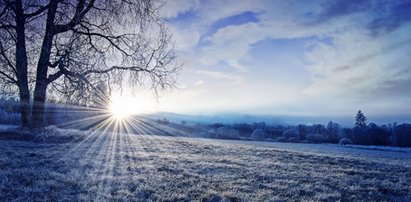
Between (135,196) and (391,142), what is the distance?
74609 millimetres

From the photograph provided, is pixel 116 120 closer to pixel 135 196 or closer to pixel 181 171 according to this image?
pixel 181 171

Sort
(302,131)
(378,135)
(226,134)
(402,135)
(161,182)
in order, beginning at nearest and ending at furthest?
(161,182) < (226,134) < (402,135) < (378,135) < (302,131)

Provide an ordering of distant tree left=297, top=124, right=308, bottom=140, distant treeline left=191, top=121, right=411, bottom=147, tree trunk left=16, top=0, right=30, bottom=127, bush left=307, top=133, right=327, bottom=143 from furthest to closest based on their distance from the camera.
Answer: distant tree left=297, top=124, right=308, bottom=140, distant treeline left=191, top=121, right=411, bottom=147, bush left=307, top=133, right=327, bottom=143, tree trunk left=16, top=0, right=30, bottom=127

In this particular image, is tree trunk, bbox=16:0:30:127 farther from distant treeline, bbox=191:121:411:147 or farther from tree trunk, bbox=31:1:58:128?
distant treeline, bbox=191:121:411:147

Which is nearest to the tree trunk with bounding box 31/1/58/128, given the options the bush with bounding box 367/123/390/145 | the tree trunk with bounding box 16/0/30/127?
the tree trunk with bounding box 16/0/30/127

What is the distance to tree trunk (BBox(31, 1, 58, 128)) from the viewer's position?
19547mm

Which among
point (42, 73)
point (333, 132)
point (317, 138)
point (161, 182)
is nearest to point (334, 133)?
point (333, 132)

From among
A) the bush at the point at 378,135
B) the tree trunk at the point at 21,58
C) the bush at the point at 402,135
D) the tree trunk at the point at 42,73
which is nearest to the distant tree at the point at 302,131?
the bush at the point at 378,135

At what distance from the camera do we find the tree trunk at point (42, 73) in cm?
1955

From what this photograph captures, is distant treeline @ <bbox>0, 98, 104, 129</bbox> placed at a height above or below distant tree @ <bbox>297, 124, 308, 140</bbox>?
above

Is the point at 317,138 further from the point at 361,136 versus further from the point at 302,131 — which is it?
the point at 361,136

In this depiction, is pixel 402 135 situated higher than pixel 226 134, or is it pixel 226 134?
pixel 226 134

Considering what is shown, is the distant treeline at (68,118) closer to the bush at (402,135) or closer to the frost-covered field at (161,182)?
the frost-covered field at (161,182)

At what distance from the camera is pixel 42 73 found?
65.0ft
